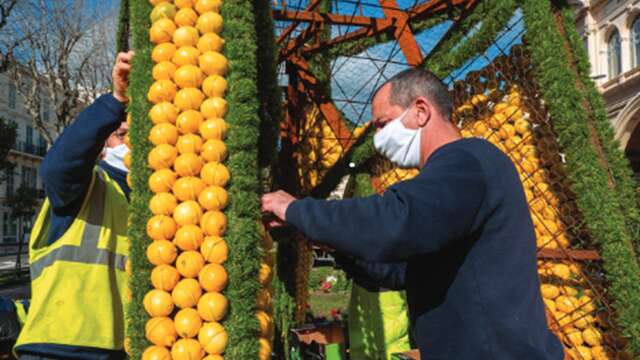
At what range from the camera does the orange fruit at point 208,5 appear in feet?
5.57

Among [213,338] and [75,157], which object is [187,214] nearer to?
[213,338]

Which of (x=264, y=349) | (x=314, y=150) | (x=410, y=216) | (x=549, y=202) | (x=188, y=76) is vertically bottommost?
(x=264, y=349)

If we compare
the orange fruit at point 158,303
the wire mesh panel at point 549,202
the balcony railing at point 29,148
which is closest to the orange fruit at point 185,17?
the orange fruit at point 158,303

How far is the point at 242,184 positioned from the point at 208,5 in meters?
0.65

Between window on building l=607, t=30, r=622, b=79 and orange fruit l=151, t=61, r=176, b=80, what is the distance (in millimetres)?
20915

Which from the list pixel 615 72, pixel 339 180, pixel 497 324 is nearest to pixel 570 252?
pixel 497 324

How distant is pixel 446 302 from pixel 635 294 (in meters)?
1.53

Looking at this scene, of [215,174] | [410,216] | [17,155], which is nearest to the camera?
[410,216]

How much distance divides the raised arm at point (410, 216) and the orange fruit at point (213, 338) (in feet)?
1.34

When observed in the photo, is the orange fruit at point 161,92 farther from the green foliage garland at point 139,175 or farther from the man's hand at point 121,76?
the man's hand at point 121,76

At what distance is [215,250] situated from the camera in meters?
1.52

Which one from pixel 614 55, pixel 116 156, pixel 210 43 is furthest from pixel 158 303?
pixel 614 55

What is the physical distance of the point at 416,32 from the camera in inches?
167

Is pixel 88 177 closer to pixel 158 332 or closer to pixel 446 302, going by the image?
pixel 158 332
